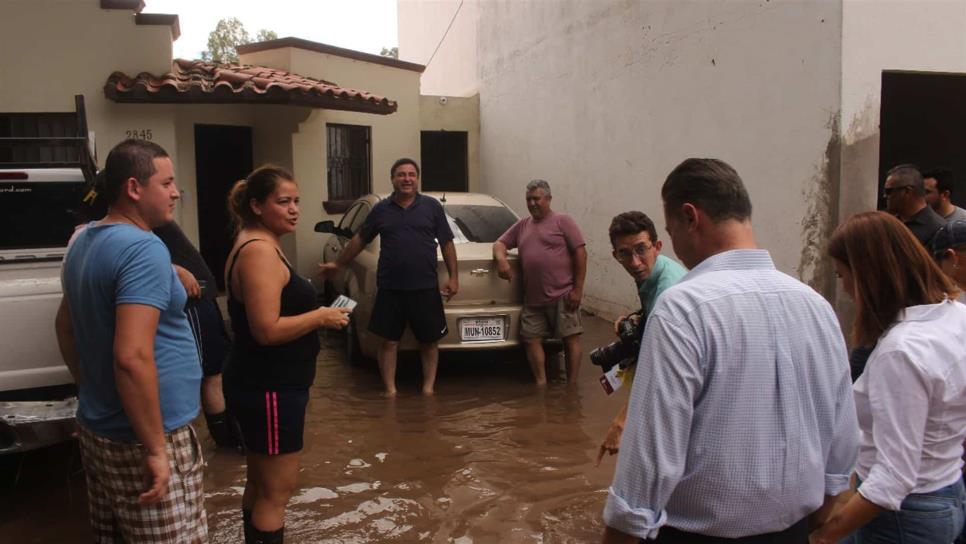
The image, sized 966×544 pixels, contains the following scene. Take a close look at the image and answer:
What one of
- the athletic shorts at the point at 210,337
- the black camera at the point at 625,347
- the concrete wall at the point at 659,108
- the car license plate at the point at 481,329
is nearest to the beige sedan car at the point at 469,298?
the car license plate at the point at 481,329

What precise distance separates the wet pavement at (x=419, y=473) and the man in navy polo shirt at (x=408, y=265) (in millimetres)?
530

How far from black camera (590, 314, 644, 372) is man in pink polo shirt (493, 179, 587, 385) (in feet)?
9.13

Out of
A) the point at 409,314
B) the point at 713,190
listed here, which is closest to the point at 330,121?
the point at 409,314

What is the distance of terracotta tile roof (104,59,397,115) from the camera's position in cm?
762

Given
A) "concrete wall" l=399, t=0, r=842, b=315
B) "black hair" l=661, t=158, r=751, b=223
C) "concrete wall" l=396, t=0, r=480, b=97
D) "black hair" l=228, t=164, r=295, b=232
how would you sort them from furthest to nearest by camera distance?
"concrete wall" l=396, t=0, r=480, b=97 < "concrete wall" l=399, t=0, r=842, b=315 < "black hair" l=228, t=164, r=295, b=232 < "black hair" l=661, t=158, r=751, b=223

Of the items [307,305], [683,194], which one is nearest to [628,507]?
[683,194]

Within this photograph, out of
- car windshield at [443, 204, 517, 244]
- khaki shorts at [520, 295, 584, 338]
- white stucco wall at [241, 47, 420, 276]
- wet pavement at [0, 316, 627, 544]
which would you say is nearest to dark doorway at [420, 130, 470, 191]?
white stucco wall at [241, 47, 420, 276]

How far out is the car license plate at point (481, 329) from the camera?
6.05 m

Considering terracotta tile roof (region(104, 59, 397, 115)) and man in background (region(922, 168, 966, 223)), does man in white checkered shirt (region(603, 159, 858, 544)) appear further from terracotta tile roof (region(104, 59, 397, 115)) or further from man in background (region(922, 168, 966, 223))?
terracotta tile roof (region(104, 59, 397, 115))

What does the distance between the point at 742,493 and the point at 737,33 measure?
568 centimetres

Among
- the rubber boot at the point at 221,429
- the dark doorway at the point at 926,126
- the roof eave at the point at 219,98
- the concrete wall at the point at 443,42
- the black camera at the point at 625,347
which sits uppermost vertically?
the concrete wall at the point at 443,42

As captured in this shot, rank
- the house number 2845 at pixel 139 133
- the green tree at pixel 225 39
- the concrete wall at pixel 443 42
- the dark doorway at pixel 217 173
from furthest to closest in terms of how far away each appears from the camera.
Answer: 1. the green tree at pixel 225 39
2. the concrete wall at pixel 443 42
3. the dark doorway at pixel 217 173
4. the house number 2845 at pixel 139 133

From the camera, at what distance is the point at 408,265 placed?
18.9 ft

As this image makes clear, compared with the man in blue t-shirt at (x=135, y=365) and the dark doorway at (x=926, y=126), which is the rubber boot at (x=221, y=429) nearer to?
the man in blue t-shirt at (x=135, y=365)
